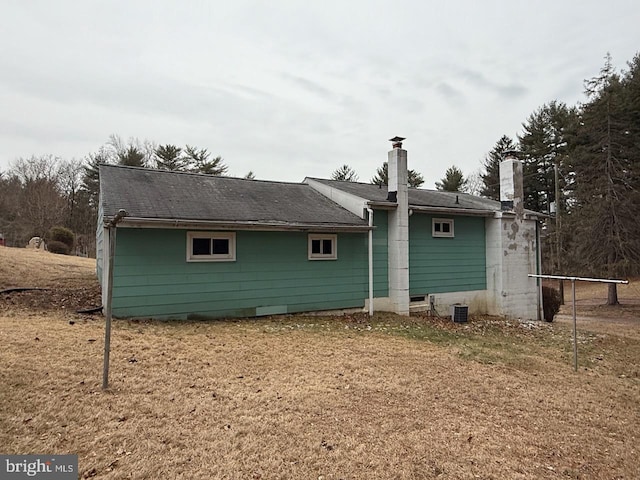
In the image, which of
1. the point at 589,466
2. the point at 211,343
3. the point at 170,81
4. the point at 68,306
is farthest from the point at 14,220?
the point at 589,466

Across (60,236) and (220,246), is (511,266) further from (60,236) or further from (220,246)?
(60,236)

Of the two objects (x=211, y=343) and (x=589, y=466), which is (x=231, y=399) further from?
(x=589, y=466)

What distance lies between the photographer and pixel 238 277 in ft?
27.5

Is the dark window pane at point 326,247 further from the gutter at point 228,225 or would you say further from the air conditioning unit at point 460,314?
the air conditioning unit at point 460,314

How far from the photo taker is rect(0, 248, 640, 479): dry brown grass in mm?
2918

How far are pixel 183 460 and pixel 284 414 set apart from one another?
1.11 m

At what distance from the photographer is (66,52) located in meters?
10.7

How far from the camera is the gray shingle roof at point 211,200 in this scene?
7716mm

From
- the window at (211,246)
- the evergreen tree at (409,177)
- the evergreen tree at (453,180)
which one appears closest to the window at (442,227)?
the window at (211,246)

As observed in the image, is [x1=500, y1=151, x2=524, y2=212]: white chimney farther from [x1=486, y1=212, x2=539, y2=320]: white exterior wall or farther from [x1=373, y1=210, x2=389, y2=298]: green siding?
[x1=373, y1=210, x2=389, y2=298]: green siding

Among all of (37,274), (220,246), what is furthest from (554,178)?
(37,274)

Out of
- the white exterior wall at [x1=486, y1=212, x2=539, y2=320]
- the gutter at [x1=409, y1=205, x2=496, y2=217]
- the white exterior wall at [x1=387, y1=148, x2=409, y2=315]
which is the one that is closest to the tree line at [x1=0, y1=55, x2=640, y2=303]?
the white exterior wall at [x1=486, y1=212, x2=539, y2=320]

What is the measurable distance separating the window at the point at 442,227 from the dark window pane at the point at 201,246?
→ 6.72m

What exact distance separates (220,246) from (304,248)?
211 cm
